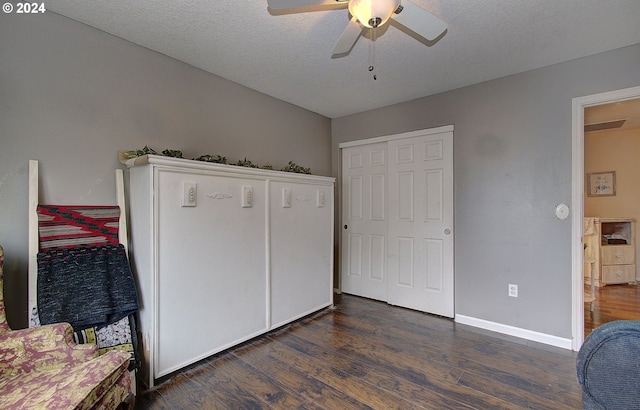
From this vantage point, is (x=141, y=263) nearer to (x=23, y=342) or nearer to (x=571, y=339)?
(x=23, y=342)

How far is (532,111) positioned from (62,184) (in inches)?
148

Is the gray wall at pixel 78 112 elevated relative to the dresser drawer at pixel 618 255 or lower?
elevated

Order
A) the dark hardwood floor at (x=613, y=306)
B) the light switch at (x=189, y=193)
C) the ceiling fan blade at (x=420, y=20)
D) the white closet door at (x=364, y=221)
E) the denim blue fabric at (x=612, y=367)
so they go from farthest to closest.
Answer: the white closet door at (x=364, y=221) → the dark hardwood floor at (x=613, y=306) → the light switch at (x=189, y=193) → the ceiling fan blade at (x=420, y=20) → the denim blue fabric at (x=612, y=367)

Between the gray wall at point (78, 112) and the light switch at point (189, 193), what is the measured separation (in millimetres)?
534

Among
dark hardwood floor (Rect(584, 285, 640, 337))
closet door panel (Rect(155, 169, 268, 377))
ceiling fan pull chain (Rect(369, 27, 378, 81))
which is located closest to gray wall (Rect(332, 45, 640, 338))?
dark hardwood floor (Rect(584, 285, 640, 337))

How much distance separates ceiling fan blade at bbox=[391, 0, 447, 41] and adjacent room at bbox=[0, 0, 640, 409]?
2 cm

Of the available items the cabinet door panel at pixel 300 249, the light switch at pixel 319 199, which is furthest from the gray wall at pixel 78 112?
the light switch at pixel 319 199

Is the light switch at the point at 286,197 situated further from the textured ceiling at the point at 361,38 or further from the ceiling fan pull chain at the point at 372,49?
the ceiling fan pull chain at the point at 372,49

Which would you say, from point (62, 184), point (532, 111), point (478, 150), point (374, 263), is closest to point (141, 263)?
point (62, 184)

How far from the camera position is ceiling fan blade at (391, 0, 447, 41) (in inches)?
55.7

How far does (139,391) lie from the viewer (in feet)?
6.09

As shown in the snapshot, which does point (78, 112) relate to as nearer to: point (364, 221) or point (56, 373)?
point (56, 373)

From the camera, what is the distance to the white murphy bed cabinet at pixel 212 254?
1.91 metres

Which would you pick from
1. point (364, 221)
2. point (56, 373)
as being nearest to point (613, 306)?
point (364, 221)
